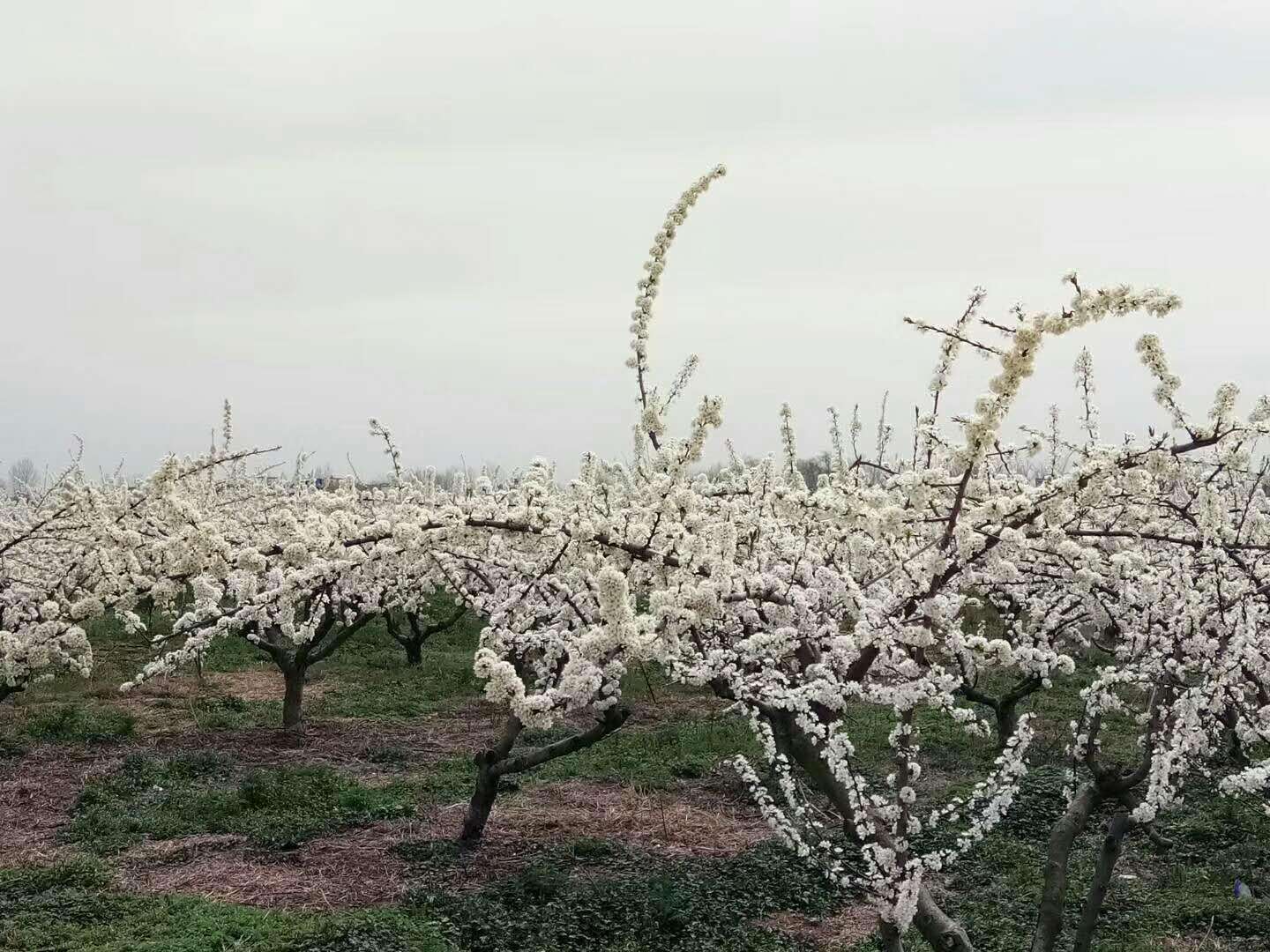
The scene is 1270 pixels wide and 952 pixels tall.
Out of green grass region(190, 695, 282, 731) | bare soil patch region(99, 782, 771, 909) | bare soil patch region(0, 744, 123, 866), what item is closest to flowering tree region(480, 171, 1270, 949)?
bare soil patch region(99, 782, 771, 909)

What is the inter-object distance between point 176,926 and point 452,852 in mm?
1967

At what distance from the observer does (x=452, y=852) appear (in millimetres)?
7680

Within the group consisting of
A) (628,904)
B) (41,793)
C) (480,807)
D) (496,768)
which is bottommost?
(41,793)

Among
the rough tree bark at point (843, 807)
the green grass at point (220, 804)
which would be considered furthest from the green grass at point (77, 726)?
the rough tree bark at point (843, 807)

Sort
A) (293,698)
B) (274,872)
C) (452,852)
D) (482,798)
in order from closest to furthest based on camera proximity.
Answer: (274,872) → (452,852) → (482,798) → (293,698)

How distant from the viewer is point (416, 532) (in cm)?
506

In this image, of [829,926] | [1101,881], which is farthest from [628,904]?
[1101,881]

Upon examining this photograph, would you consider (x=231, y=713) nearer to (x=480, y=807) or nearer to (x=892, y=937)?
(x=480, y=807)

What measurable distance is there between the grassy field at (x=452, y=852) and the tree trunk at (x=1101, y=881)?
3.52 ft

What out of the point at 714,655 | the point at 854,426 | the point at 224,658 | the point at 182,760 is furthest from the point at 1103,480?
the point at 224,658

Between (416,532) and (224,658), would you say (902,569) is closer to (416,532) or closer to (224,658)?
(416,532)

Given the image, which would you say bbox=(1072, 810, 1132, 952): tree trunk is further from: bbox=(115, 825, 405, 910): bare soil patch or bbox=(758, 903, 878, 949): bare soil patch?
bbox=(115, 825, 405, 910): bare soil patch

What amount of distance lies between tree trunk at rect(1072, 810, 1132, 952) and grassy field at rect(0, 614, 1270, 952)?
3.52 feet

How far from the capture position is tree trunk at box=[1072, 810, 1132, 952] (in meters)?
5.34
